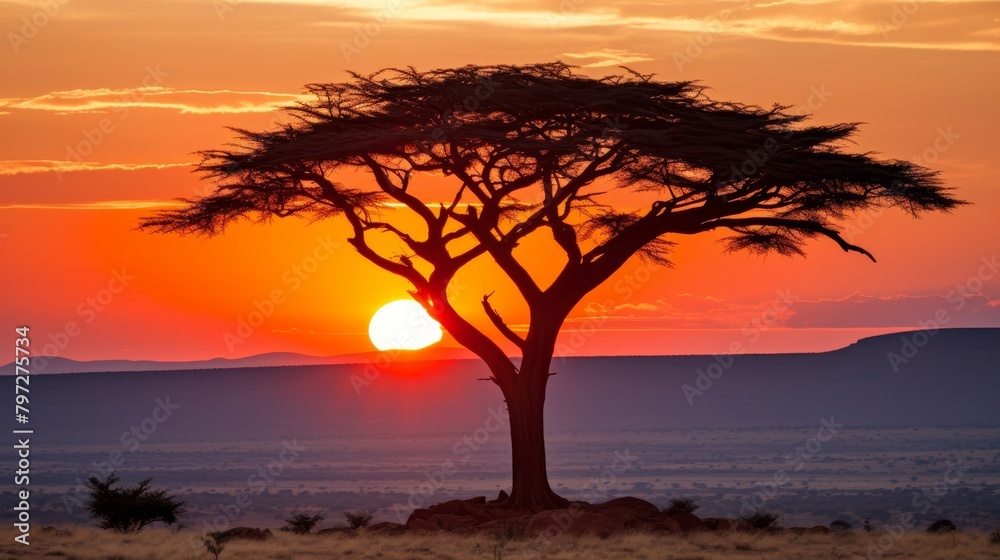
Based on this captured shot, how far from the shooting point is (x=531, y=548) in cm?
2116

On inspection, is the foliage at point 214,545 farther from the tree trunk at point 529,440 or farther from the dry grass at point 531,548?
the tree trunk at point 529,440

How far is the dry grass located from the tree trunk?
80.9 inches

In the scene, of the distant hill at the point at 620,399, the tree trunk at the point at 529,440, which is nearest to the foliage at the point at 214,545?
the tree trunk at the point at 529,440

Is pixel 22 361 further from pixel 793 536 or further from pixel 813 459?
pixel 813 459

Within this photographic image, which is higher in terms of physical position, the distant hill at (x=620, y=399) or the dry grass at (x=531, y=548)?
the distant hill at (x=620, y=399)

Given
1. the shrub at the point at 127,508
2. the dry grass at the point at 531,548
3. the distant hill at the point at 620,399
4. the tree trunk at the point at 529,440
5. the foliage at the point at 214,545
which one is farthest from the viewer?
the distant hill at the point at 620,399

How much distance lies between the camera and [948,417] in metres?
108

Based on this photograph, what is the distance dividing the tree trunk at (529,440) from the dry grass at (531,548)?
6.74 feet

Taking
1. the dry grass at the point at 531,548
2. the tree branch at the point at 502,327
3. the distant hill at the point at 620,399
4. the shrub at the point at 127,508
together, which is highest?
the distant hill at the point at 620,399

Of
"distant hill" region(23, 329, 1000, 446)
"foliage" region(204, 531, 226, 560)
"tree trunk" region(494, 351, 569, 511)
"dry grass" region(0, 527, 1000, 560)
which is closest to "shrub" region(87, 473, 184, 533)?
"dry grass" region(0, 527, 1000, 560)

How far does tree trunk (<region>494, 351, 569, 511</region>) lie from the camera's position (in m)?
24.4

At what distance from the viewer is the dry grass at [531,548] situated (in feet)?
67.7

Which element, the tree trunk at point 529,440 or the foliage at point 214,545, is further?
the tree trunk at point 529,440

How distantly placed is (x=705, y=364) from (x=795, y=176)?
158m
